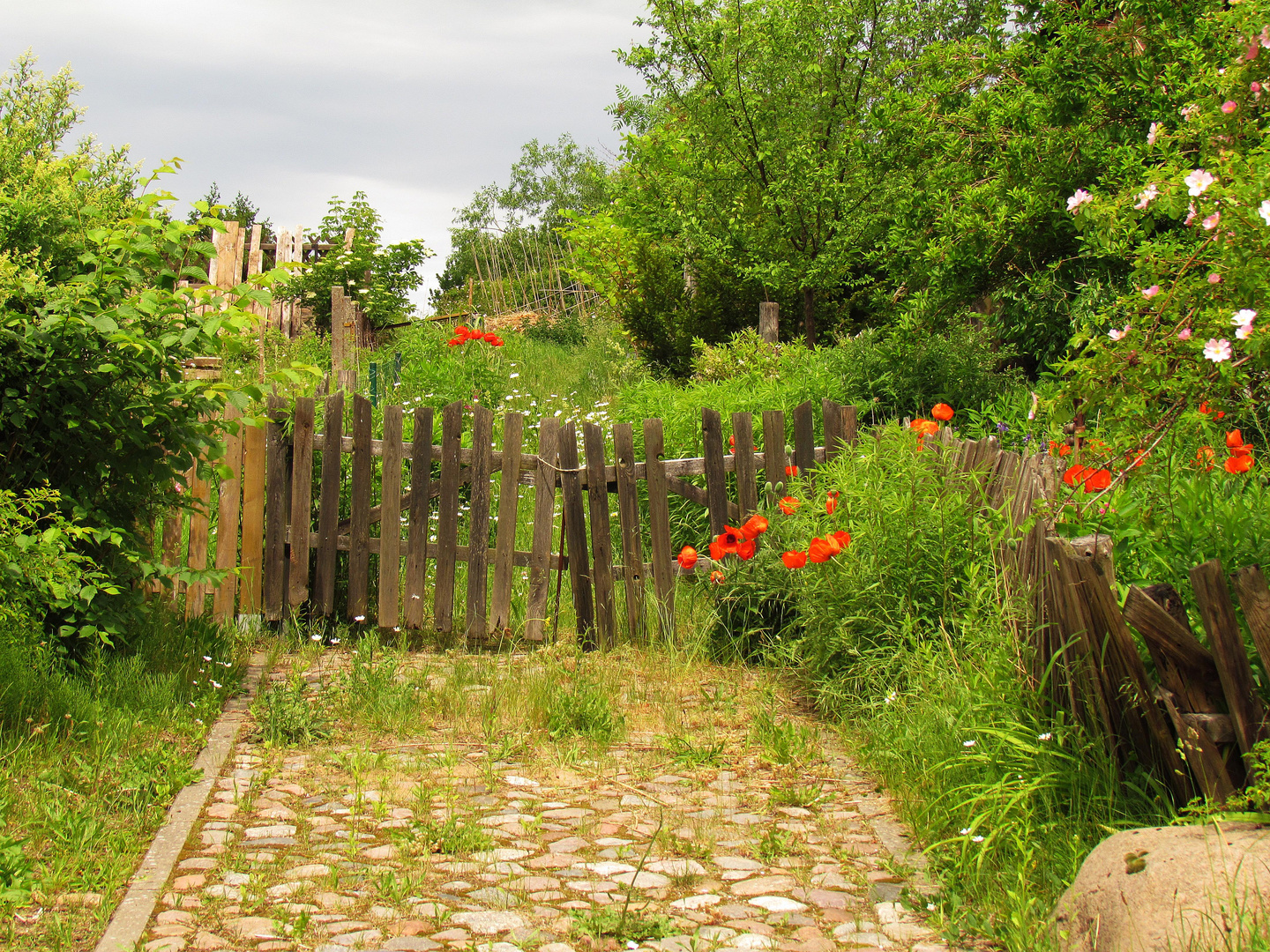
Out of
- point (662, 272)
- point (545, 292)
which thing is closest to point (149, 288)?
point (662, 272)

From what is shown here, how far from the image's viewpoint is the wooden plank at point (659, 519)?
572 centimetres

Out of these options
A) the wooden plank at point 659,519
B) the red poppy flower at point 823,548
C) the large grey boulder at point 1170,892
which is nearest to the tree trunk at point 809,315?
the wooden plank at point 659,519

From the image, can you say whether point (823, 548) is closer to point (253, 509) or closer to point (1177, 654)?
point (1177, 654)

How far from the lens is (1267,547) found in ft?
9.60

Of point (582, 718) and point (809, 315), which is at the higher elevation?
point (809, 315)

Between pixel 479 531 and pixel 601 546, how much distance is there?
0.70 m

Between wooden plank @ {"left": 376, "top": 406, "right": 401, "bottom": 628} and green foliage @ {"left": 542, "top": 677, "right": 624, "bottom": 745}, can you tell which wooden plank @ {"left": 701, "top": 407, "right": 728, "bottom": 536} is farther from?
wooden plank @ {"left": 376, "top": 406, "right": 401, "bottom": 628}

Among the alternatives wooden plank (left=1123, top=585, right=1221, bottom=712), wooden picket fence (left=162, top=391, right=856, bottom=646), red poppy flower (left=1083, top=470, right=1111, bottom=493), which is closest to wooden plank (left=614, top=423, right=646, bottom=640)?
wooden picket fence (left=162, top=391, right=856, bottom=646)

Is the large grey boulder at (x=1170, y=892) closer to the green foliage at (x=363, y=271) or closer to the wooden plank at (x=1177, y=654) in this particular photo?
the wooden plank at (x=1177, y=654)

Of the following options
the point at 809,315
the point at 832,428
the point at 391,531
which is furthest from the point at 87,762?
the point at 809,315

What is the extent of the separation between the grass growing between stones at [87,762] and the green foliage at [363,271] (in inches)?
438

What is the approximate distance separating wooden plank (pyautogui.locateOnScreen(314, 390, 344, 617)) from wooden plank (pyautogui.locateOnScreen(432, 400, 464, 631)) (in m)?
0.62

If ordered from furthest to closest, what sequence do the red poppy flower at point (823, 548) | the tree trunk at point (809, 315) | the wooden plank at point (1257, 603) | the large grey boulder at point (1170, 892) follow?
the tree trunk at point (809, 315) < the red poppy flower at point (823, 548) < the wooden plank at point (1257, 603) < the large grey boulder at point (1170, 892)

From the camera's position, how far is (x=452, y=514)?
573 centimetres
